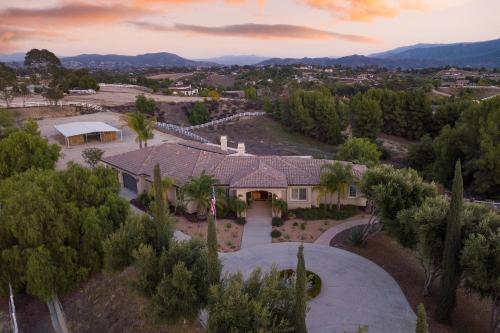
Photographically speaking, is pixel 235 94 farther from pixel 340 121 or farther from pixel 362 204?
pixel 362 204

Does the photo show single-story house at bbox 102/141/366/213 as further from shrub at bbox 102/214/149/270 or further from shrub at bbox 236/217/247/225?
shrub at bbox 102/214/149/270

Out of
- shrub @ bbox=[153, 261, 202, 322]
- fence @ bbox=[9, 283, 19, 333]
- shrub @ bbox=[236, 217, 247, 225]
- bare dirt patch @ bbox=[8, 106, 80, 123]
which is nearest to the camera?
shrub @ bbox=[153, 261, 202, 322]

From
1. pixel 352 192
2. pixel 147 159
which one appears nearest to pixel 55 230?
pixel 147 159

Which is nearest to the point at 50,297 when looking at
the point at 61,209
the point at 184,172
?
the point at 61,209

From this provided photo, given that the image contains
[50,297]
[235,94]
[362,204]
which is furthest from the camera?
[235,94]

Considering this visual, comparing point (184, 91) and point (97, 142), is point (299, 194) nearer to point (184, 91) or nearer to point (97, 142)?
point (97, 142)

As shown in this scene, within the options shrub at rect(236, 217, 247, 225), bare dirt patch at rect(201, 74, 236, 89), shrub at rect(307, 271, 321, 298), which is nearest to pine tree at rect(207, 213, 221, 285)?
shrub at rect(307, 271, 321, 298)

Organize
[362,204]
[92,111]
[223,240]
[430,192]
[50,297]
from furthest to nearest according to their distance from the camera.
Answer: [92,111]
[362,204]
[223,240]
[430,192]
[50,297]
